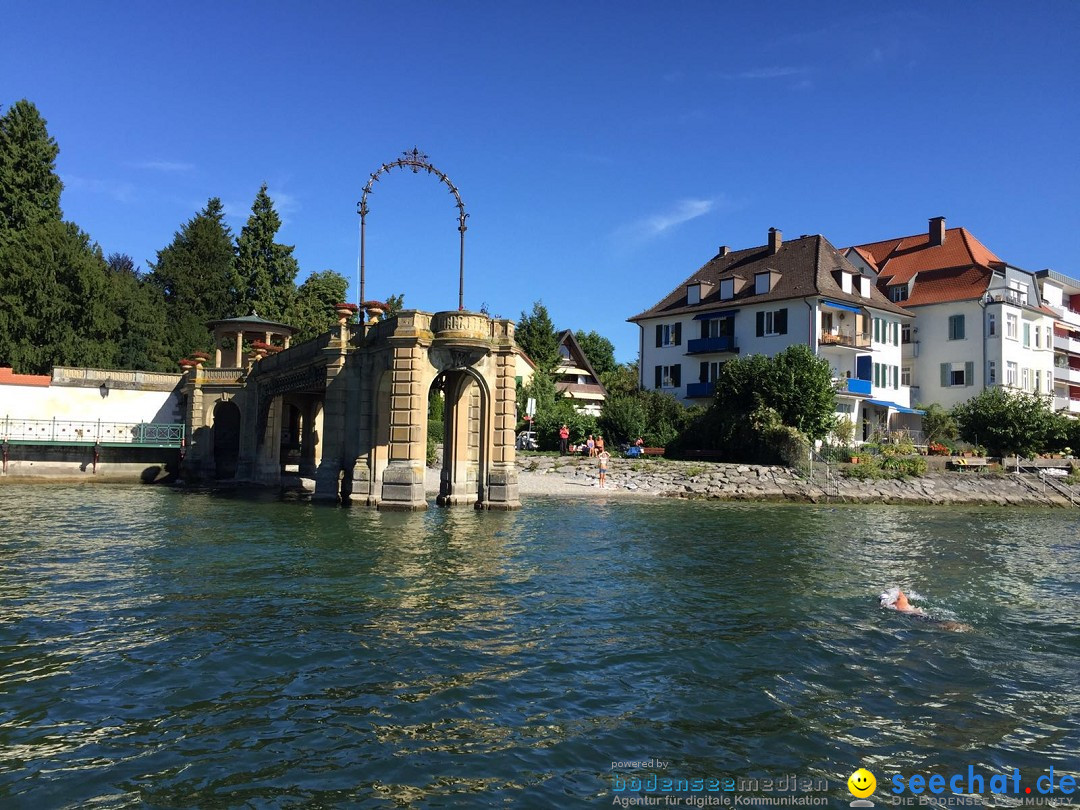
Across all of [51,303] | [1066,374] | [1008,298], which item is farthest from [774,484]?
[51,303]

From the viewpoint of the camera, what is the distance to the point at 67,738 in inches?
294

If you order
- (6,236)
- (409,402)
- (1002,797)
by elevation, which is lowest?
(1002,797)

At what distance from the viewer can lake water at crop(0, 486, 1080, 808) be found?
7008 millimetres

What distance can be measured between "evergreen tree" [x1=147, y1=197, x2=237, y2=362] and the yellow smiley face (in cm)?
7098

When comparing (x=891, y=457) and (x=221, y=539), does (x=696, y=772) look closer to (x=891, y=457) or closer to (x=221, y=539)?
(x=221, y=539)

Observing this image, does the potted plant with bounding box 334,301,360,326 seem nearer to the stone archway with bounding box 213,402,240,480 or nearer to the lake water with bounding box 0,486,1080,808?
the lake water with bounding box 0,486,1080,808

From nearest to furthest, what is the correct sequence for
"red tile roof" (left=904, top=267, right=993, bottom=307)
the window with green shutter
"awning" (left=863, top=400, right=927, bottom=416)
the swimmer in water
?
the swimmer in water < "awning" (left=863, top=400, right=927, bottom=416) < "red tile roof" (left=904, top=267, right=993, bottom=307) < the window with green shutter

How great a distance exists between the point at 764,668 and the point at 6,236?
2469 inches

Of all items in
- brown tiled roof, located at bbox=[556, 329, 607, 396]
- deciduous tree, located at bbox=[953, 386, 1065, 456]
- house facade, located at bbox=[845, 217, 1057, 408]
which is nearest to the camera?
deciduous tree, located at bbox=[953, 386, 1065, 456]

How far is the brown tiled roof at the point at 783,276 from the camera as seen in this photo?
5450 cm

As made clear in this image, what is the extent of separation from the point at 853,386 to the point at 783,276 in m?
9.53

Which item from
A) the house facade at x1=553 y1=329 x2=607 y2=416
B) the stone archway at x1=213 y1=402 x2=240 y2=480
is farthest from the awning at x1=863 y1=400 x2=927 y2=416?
the stone archway at x1=213 y1=402 x2=240 y2=480

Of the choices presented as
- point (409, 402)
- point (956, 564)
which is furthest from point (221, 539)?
point (956, 564)

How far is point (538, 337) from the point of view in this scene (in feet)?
216
